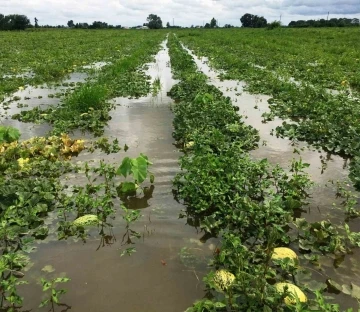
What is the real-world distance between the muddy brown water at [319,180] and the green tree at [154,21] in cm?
11616

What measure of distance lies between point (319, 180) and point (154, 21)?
4920 inches

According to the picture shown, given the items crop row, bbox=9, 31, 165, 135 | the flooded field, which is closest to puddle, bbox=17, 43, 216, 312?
the flooded field

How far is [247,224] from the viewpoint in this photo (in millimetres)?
4297

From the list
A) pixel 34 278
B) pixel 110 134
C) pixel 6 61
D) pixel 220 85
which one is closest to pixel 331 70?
pixel 220 85

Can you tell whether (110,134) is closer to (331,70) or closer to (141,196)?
(141,196)

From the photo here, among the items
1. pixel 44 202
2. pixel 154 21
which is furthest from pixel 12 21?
pixel 44 202

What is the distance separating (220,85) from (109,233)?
10371 millimetres

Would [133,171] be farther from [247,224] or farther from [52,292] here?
[52,292]

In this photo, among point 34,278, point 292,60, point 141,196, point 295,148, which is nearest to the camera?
point 34,278

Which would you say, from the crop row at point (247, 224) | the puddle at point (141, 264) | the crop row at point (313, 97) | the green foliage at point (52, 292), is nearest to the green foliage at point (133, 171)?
the puddle at point (141, 264)

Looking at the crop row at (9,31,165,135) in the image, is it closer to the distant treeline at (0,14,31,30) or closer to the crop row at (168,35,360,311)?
the crop row at (168,35,360,311)

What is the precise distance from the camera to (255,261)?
3734 millimetres

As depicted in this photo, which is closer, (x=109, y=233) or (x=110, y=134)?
(x=109, y=233)

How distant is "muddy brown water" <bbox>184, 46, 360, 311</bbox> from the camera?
11.9ft
